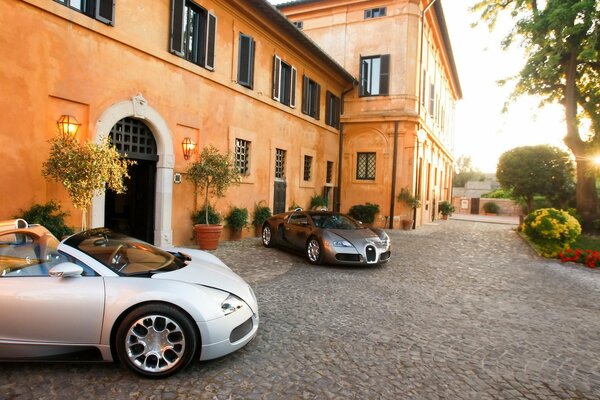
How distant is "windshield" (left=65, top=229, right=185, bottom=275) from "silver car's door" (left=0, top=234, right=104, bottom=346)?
31cm

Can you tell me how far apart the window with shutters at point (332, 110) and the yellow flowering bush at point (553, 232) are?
33.4 feet

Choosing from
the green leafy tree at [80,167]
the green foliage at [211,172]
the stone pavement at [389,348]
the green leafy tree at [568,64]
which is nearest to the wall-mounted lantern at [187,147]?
the green foliage at [211,172]

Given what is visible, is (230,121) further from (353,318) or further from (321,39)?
(321,39)

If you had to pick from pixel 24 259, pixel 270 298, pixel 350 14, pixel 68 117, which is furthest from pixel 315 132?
pixel 24 259

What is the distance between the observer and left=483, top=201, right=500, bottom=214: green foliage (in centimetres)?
3938

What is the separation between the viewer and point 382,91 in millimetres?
18703

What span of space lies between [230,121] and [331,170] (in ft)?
27.9

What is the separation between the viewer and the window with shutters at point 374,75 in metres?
18.5

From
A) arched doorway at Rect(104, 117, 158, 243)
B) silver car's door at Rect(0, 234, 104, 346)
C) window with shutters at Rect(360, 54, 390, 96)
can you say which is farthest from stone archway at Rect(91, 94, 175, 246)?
window with shutters at Rect(360, 54, 390, 96)

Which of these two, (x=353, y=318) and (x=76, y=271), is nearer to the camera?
(x=76, y=271)

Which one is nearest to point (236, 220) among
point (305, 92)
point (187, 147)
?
point (187, 147)

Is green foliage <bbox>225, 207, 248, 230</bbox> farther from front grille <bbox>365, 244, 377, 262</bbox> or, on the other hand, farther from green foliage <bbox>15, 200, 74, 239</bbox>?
green foliage <bbox>15, 200, 74, 239</bbox>

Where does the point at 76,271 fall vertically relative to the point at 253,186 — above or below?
below

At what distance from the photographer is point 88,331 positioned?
3.15 meters
